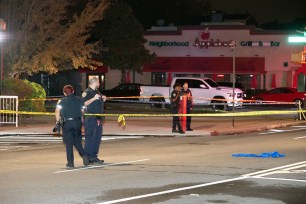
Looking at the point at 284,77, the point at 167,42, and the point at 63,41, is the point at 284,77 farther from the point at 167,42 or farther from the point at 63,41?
the point at 63,41

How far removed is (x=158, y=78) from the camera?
58875 millimetres

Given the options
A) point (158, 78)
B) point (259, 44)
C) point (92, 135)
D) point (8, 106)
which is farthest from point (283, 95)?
point (92, 135)

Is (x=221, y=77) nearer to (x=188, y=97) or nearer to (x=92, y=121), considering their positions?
(x=188, y=97)

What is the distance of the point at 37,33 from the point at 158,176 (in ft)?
64.7

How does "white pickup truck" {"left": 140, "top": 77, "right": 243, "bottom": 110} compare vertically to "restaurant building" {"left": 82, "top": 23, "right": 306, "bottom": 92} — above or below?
below

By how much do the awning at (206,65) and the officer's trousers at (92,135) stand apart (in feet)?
138

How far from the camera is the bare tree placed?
30.6 metres

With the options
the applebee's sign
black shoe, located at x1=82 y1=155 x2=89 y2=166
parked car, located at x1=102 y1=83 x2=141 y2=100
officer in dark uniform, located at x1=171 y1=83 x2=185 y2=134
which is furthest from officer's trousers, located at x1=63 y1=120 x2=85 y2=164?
the applebee's sign

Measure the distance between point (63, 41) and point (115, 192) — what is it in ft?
68.2

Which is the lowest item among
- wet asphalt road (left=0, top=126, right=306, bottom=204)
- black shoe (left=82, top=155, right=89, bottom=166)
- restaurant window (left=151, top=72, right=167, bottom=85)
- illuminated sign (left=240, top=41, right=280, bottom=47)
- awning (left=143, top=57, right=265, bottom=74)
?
wet asphalt road (left=0, top=126, right=306, bottom=204)

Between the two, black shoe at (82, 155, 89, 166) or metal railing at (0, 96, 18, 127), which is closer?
black shoe at (82, 155, 89, 166)

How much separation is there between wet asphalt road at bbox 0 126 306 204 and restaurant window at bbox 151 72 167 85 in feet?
130

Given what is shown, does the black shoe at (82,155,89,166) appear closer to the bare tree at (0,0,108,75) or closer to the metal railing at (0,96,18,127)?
the metal railing at (0,96,18,127)

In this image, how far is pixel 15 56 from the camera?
30.7m
